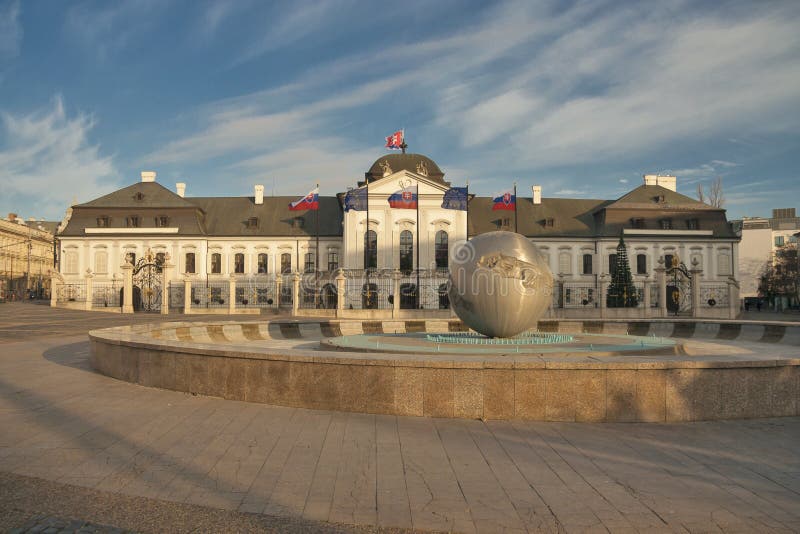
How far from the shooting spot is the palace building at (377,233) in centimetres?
5178

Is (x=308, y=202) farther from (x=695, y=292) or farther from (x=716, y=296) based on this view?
(x=716, y=296)

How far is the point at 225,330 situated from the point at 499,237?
973 cm

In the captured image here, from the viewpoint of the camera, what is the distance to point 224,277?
181ft

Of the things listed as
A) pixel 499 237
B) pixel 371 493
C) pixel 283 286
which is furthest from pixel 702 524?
pixel 283 286

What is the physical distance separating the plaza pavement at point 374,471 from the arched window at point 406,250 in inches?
1717

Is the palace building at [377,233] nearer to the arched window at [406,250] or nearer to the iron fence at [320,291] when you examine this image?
the arched window at [406,250]

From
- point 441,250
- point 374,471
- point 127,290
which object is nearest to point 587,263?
point 441,250

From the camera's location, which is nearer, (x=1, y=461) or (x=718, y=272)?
(x=1, y=461)

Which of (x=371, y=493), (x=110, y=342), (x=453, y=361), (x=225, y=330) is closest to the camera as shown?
(x=371, y=493)

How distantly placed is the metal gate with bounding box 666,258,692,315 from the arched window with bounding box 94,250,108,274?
46.5 metres

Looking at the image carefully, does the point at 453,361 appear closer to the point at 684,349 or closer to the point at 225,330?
the point at 684,349

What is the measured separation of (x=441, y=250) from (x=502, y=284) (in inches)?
1611

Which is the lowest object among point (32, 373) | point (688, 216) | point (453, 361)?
point (32, 373)

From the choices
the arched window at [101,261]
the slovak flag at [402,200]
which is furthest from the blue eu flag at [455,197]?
the arched window at [101,261]
